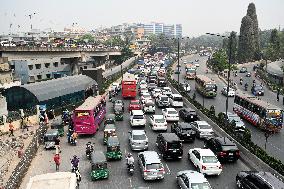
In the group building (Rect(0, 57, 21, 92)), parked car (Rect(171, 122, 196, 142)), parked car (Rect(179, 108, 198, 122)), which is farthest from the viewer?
building (Rect(0, 57, 21, 92))

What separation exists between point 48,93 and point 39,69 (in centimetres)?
4518

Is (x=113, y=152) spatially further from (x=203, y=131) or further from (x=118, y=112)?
(x=118, y=112)

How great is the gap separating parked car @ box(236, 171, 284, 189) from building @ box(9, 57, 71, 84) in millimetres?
62809

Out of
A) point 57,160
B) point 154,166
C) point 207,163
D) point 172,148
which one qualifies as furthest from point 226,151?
point 57,160

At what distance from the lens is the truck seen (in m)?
14.2

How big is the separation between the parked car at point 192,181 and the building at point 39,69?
60812 mm

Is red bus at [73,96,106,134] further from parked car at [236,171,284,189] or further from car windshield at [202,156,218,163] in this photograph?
parked car at [236,171,284,189]

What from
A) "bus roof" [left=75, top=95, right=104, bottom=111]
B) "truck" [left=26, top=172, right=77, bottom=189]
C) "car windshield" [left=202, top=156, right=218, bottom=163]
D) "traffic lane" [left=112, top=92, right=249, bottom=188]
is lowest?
"traffic lane" [left=112, top=92, right=249, bottom=188]

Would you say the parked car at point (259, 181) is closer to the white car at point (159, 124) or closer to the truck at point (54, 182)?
the truck at point (54, 182)

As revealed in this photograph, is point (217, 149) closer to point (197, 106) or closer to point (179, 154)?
point (179, 154)

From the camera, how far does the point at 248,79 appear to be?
286 feet

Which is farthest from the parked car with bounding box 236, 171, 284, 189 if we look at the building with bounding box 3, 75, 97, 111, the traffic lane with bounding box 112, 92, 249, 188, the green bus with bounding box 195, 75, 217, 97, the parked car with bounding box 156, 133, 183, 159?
the green bus with bounding box 195, 75, 217, 97

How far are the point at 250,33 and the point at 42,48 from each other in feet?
263

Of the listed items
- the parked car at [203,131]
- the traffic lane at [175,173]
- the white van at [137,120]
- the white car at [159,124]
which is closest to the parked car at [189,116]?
the white car at [159,124]
